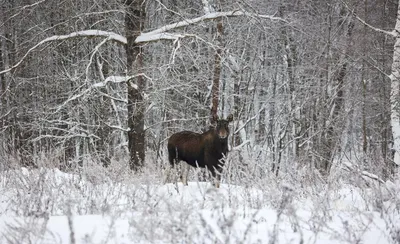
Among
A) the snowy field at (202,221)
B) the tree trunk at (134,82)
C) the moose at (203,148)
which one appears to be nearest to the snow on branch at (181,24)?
the tree trunk at (134,82)

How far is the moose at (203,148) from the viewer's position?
1012 cm

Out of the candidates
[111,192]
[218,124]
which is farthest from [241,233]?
[218,124]

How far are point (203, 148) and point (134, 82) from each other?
2955mm

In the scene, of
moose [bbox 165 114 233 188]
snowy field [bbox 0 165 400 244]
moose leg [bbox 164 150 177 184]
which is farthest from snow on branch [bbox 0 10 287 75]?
snowy field [bbox 0 165 400 244]

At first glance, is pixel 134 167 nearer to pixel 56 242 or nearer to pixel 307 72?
pixel 56 242

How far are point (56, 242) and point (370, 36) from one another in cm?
1576

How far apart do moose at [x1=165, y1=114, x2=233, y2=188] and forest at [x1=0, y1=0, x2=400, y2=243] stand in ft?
1.07

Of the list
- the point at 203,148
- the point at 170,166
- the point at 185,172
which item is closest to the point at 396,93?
the point at 203,148

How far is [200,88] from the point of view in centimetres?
1886

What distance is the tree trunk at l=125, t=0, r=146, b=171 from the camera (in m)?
11.6

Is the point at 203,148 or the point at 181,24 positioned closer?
the point at 203,148

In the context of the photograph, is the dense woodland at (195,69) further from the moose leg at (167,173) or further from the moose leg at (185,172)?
the moose leg at (185,172)

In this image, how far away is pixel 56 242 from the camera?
3734 millimetres

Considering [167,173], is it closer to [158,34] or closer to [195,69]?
[158,34]
